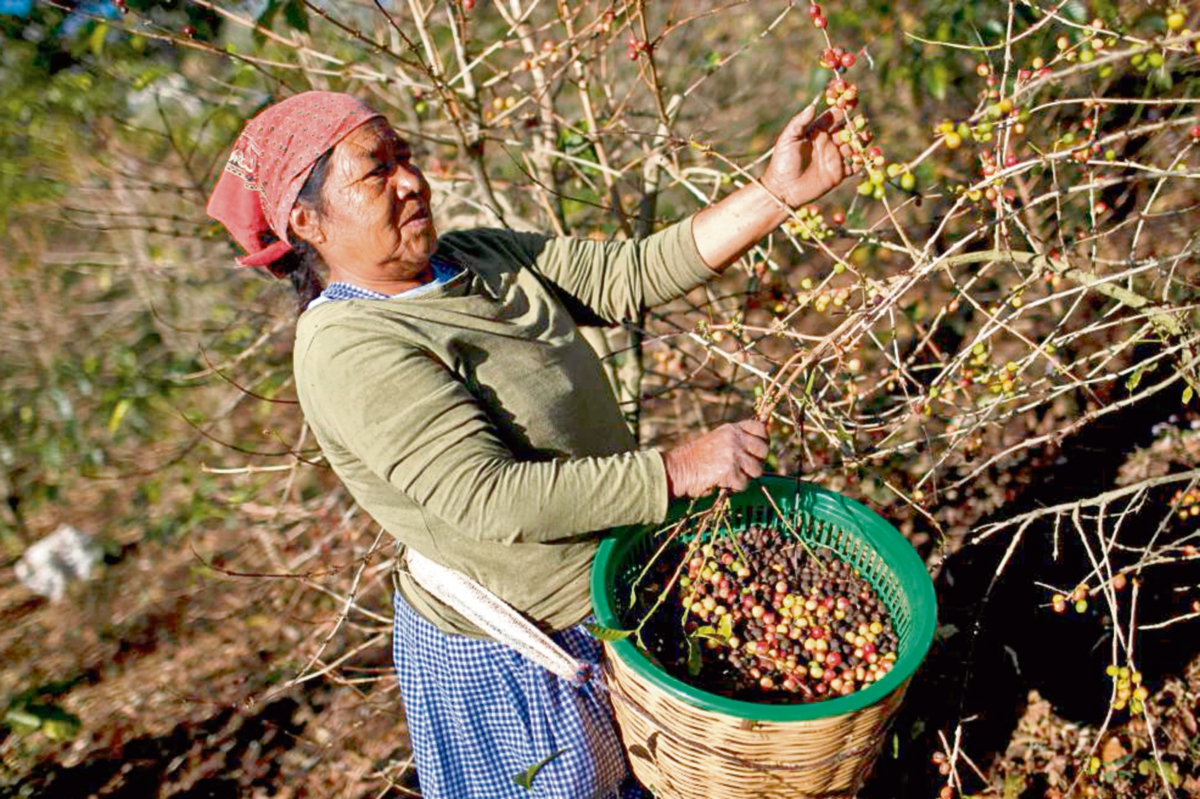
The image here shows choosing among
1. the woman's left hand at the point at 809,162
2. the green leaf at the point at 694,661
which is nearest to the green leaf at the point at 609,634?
the green leaf at the point at 694,661

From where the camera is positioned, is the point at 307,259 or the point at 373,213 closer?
the point at 373,213

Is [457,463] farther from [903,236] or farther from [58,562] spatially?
[58,562]

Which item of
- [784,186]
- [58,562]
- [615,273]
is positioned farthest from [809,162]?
[58,562]

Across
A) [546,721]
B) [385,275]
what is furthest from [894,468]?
[385,275]

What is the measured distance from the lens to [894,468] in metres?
2.86

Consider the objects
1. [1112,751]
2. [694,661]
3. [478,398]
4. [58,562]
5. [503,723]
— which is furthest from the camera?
[58,562]

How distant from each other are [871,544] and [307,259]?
132 cm

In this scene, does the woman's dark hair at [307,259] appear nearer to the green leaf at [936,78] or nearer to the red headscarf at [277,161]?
the red headscarf at [277,161]

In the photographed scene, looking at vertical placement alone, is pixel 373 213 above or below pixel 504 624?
above

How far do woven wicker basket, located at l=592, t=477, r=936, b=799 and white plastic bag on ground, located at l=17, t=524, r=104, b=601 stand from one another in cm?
351

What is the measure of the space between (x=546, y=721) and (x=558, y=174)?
1.96m

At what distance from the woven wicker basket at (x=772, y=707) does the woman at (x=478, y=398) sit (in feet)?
0.51

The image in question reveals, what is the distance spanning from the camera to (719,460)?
1546 mm

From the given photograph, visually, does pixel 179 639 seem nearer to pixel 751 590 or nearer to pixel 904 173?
pixel 751 590
